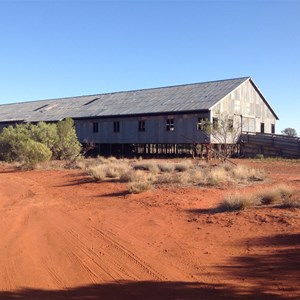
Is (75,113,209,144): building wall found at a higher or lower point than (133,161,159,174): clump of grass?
higher

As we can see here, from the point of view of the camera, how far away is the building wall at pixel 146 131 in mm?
34625

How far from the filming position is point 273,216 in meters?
9.59

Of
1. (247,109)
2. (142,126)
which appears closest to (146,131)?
(142,126)

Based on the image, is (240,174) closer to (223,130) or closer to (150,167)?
(150,167)

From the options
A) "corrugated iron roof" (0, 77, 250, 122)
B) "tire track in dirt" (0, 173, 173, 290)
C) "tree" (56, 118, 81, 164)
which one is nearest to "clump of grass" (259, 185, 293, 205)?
"tire track in dirt" (0, 173, 173, 290)

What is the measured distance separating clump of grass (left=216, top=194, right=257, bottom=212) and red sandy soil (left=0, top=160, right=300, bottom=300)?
0.90 ft

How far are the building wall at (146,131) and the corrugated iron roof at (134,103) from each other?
0.68 meters

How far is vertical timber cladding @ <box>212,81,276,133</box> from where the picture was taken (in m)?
35.6

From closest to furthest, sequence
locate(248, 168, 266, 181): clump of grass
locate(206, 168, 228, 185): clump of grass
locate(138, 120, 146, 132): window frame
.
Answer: locate(206, 168, 228, 185): clump of grass → locate(248, 168, 266, 181): clump of grass → locate(138, 120, 146, 132): window frame

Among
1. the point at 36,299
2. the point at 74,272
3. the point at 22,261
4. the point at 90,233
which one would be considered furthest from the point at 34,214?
the point at 36,299

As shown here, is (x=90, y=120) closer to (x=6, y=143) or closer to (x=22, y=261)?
(x=6, y=143)

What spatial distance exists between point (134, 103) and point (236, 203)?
1254 inches

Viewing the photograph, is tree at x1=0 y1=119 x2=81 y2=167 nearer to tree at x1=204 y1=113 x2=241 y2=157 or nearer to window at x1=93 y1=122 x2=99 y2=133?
window at x1=93 y1=122 x2=99 y2=133

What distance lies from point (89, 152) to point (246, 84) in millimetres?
17361
